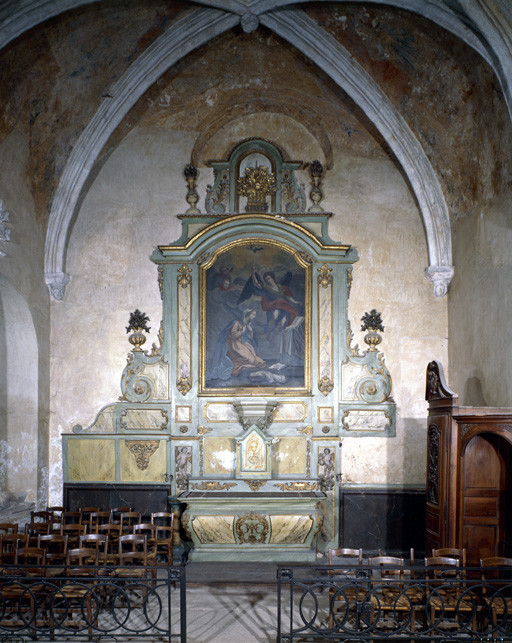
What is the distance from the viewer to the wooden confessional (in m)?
Answer: 7.71

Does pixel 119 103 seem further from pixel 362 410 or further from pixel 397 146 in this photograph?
pixel 362 410

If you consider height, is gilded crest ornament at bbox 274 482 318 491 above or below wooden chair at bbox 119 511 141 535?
above

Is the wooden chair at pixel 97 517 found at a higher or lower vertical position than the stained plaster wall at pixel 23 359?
lower

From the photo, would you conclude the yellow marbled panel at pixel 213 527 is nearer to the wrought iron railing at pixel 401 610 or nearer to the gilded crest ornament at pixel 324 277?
the wrought iron railing at pixel 401 610

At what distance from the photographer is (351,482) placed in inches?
424

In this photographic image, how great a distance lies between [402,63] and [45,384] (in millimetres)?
7395

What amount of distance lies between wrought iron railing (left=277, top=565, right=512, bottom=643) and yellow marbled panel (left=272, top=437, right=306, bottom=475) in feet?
10.4

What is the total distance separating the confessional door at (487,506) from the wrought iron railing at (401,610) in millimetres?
408

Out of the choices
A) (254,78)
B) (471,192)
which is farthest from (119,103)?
(471,192)

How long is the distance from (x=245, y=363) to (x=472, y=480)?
4199 millimetres

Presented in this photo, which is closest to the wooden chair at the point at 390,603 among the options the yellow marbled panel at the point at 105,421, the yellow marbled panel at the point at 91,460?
the yellow marbled panel at the point at 91,460

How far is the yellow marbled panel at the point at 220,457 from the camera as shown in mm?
10852

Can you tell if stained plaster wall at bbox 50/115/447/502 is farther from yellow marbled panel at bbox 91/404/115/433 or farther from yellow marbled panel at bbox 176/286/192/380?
yellow marbled panel at bbox 176/286/192/380

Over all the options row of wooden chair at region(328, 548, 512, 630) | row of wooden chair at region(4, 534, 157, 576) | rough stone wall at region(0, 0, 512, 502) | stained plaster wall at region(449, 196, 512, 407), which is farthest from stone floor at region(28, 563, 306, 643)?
stained plaster wall at region(449, 196, 512, 407)
